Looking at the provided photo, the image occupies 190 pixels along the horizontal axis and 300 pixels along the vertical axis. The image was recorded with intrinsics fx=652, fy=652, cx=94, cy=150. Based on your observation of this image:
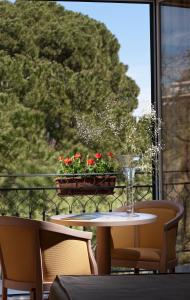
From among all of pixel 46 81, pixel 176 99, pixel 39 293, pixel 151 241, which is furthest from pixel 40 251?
pixel 46 81

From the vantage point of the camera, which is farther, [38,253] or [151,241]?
[151,241]

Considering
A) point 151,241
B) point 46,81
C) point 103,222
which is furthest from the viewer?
point 46,81

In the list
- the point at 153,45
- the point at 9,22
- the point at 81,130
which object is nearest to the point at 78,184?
the point at 81,130

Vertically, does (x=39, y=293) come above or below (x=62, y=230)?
below

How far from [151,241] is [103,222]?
0.93 m

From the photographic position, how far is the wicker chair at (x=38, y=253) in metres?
3.56

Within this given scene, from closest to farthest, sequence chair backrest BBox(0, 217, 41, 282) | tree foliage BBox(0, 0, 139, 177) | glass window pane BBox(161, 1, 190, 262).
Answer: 1. chair backrest BBox(0, 217, 41, 282)
2. glass window pane BBox(161, 1, 190, 262)
3. tree foliage BBox(0, 0, 139, 177)

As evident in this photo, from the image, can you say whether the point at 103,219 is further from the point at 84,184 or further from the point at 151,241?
the point at 84,184

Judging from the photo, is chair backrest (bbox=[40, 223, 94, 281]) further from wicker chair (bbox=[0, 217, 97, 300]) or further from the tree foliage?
the tree foliage

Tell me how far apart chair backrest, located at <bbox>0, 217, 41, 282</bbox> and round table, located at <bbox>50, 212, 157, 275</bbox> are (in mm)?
421

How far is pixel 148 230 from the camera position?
4777 mm

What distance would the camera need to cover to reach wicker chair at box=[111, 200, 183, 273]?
170 inches

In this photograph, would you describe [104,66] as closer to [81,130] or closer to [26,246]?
[81,130]

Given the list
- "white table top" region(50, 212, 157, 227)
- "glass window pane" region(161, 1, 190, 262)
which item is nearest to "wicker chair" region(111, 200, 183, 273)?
"white table top" region(50, 212, 157, 227)
